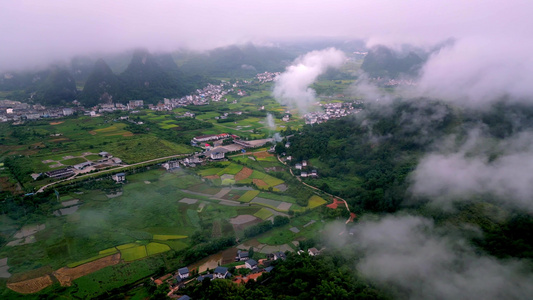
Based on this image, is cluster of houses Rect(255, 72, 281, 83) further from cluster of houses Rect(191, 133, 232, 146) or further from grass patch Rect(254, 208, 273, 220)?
grass patch Rect(254, 208, 273, 220)

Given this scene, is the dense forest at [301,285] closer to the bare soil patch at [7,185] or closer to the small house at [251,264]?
the small house at [251,264]

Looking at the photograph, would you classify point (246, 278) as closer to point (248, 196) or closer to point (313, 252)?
point (313, 252)

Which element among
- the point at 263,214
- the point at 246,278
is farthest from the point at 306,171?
the point at 246,278

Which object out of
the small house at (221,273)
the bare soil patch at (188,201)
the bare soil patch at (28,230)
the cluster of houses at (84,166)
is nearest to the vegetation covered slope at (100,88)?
the cluster of houses at (84,166)

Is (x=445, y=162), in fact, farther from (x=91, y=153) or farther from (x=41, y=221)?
(x=91, y=153)

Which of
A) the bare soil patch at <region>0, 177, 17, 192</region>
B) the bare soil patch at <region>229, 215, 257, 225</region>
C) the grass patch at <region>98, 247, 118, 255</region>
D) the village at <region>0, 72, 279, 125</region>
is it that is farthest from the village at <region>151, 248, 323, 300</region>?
the village at <region>0, 72, 279, 125</region>

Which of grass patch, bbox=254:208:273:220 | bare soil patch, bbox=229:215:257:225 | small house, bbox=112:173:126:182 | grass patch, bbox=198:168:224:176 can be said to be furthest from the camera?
grass patch, bbox=198:168:224:176
